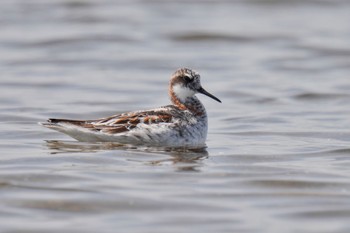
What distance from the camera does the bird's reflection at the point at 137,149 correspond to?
41.8 ft

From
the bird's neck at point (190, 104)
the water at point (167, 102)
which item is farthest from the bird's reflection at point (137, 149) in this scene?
the bird's neck at point (190, 104)

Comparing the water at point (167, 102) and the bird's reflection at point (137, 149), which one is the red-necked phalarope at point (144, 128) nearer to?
the bird's reflection at point (137, 149)

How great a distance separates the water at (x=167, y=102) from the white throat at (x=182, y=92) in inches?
28.8

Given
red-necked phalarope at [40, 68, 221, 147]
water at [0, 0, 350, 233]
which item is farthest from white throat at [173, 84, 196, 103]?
water at [0, 0, 350, 233]

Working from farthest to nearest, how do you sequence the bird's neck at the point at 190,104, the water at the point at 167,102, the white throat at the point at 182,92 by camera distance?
1. the white throat at the point at 182,92
2. the bird's neck at the point at 190,104
3. the water at the point at 167,102

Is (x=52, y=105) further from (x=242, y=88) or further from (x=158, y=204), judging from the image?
(x=158, y=204)

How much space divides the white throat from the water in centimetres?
73

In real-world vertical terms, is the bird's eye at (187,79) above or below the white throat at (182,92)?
above

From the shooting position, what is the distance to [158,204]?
33.0 feet

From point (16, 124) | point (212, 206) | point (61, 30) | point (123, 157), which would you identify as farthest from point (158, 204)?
point (61, 30)

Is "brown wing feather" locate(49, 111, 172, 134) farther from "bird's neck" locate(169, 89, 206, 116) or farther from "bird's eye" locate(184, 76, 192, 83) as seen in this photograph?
"bird's eye" locate(184, 76, 192, 83)

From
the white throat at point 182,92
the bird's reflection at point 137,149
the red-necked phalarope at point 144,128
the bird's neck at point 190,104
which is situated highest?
the white throat at point 182,92

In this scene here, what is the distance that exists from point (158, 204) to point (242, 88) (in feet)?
30.6

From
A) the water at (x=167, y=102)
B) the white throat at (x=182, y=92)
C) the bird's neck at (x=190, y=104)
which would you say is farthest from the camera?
the white throat at (x=182, y=92)
